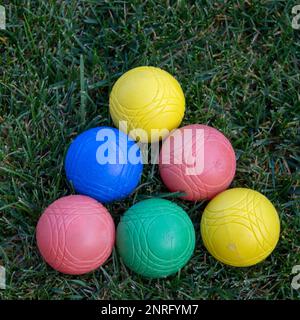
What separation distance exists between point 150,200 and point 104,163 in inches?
10.0

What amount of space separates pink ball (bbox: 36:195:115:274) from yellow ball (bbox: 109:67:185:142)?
0.38 m

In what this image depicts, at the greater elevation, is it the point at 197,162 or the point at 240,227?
the point at 197,162

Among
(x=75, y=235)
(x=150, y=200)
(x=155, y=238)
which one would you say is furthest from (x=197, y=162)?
(x=75, y=235)

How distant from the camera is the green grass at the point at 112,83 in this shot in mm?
2596

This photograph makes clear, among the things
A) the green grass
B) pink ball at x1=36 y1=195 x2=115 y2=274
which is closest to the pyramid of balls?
pink ball at x1=36 y1=195 x2=115 y2=274

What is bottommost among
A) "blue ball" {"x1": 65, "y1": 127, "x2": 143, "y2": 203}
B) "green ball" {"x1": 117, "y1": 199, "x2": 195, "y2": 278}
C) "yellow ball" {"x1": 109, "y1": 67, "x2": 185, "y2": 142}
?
"green ball" {"x1": 117, "y1": 199, "x2": 195, "y2": 278}

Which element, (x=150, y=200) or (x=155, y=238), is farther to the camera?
(x=150, y=200)

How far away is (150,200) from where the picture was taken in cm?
254

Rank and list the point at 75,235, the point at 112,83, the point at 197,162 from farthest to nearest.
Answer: the point at 112,83 < the point at 197,162 < the point at 75,235

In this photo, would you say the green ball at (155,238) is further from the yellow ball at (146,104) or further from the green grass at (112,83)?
the yellow ball at (146,104)

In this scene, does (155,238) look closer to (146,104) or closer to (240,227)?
(240,227)

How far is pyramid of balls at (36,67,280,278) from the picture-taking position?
241 cm

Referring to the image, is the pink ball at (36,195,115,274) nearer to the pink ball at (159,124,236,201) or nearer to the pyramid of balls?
the pyramid of balls

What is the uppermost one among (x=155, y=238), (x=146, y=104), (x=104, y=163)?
(x=146, y=104)
